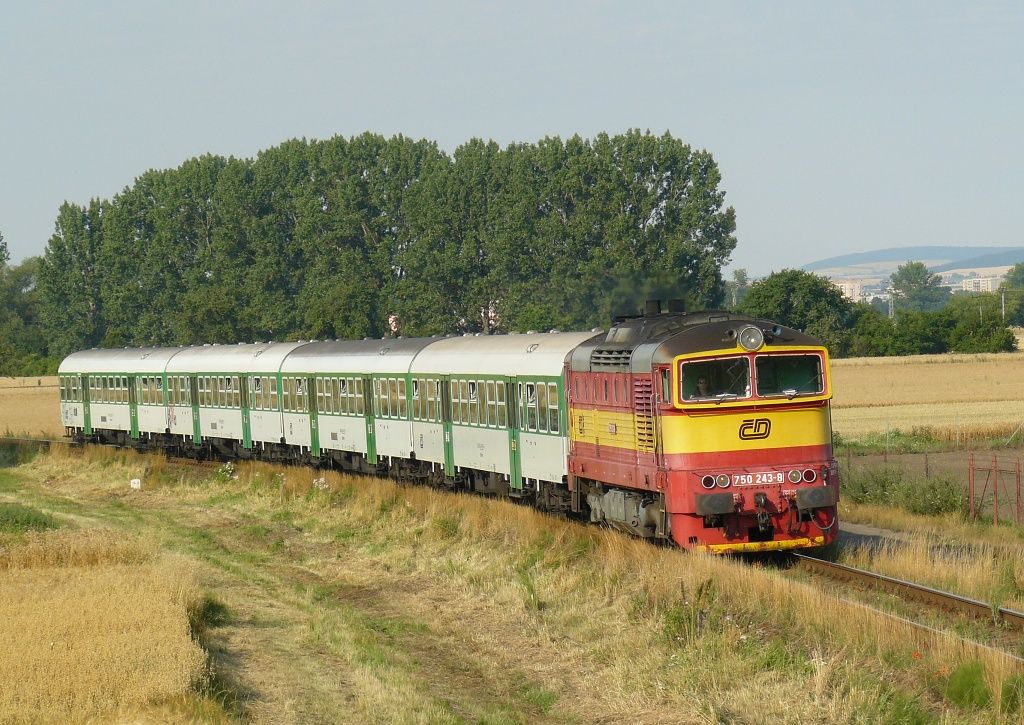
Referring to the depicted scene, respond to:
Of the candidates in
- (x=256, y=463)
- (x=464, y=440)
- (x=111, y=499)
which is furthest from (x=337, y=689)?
(x=256, y=463)

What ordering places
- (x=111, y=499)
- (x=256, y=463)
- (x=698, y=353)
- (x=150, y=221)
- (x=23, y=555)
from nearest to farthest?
(x=698, y=353) → (x=23, y=555) → (x=111, y=499) → (x=256, y=463) → (x=150, y=221)

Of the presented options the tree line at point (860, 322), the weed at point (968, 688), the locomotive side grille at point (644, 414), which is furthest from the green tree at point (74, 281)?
the weed at point (968, 688)

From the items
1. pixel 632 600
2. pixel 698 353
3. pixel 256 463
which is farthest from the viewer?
pixel 256 463

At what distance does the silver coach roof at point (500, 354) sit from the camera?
80.1ft

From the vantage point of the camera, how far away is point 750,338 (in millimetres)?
18750

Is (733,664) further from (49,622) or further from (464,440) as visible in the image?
(464,440)

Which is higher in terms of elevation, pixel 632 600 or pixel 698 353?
pixel 698 353

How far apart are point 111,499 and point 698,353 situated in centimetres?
2148

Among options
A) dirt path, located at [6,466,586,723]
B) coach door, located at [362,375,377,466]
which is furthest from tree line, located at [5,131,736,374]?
dirt path, located at [6,466,586,723]

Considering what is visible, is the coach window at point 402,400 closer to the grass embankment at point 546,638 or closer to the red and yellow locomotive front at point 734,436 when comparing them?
the grass embankment at point 546,638

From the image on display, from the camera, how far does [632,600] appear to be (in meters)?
16.5

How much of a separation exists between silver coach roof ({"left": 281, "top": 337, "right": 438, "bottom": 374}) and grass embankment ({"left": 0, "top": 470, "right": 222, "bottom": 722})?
12107 millimetres

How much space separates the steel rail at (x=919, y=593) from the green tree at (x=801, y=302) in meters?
70.1

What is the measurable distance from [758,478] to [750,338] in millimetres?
1885
